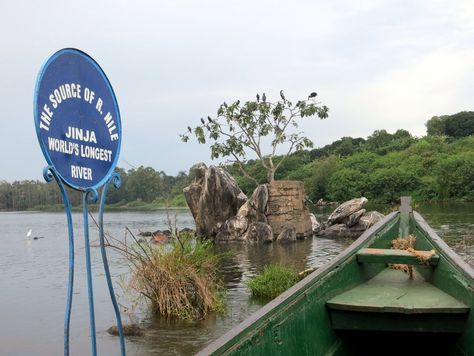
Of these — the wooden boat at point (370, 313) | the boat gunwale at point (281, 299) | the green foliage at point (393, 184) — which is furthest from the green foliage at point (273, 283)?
the green foliage at point (393, 184)

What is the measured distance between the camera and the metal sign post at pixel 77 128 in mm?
3627

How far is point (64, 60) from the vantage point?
12.6 ft

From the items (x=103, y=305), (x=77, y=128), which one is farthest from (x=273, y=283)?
(x=77, y=128)

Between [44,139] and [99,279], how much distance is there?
49.0ft

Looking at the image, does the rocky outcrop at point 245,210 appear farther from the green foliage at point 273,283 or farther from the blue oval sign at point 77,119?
the blue oval sign at point 77,119

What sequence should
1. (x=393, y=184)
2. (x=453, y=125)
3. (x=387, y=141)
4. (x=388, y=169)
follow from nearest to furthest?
(x=393, y=184)
(x=388, y=169)
(x=453, y=125)
(x=387, y=141)

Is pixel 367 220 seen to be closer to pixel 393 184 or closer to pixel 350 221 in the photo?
pixel 350 221

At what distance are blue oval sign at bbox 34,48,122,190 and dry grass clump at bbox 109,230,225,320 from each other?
237 inches

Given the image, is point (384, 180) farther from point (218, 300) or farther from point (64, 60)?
point (64, 60)

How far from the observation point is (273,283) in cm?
1228

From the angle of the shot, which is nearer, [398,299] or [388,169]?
[398,299]

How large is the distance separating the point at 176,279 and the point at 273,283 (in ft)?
9.40

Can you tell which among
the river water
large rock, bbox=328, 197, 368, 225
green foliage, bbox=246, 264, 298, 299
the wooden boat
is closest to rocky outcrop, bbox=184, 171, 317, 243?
large rock, bbox=328, 197, 368, 225

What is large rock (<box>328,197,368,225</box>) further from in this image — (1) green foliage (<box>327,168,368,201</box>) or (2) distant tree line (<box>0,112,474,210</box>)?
(1) green foliage (<box>327,168,368,201</box>)
